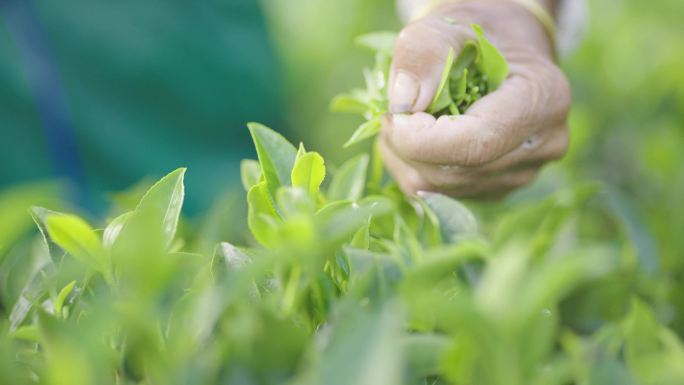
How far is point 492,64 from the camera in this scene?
74cm

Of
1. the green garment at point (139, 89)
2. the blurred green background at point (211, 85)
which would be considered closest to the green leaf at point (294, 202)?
the blurred green background at point (211, 85)

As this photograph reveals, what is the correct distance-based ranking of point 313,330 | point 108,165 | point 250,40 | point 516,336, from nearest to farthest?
point 516,336, point 313,330, point 108,165, point 250,40

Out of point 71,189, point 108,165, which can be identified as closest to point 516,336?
point 71,189

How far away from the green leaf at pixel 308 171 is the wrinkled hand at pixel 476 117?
176 mm

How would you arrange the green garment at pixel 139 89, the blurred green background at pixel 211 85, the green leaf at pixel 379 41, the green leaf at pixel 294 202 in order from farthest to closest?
the green garment at pixel 139 89 < the blurred green background at pixel 211 85 < the green leaf at pixel 379 41 < the green leaf at pixel 294 202

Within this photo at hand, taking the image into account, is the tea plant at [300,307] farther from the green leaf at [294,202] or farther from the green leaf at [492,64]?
the green leaf at [492,64]

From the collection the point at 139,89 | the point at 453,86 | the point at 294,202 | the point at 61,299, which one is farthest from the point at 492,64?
the point at 139,89

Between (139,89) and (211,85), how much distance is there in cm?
19

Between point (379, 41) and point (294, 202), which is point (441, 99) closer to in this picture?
point (379, 41)

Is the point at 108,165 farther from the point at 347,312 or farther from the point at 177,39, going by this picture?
the point at 347,312

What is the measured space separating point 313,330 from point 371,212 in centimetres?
9

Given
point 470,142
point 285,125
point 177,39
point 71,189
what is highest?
point 470,142

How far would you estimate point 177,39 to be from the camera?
199 cm

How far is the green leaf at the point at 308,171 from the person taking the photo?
1.84 ft
